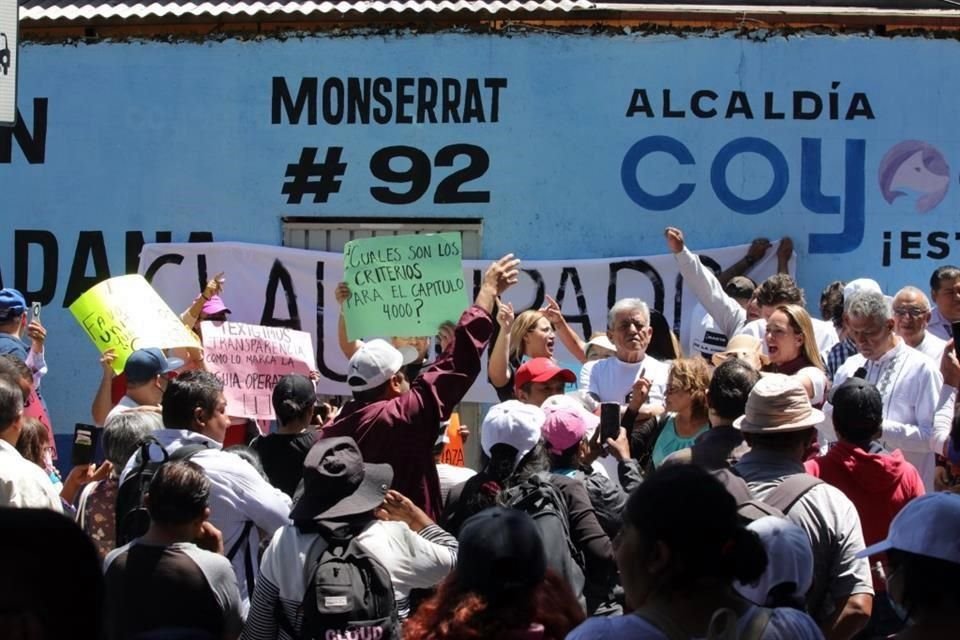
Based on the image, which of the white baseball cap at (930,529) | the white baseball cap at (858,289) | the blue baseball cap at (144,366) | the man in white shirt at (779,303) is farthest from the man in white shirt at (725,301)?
the white baseball cap at (930,529)

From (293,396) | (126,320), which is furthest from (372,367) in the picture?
(126,320)

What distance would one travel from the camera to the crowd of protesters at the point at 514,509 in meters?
3.08

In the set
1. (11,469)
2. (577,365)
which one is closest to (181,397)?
(11,469)

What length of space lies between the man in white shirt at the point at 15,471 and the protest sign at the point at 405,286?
307 centimetres

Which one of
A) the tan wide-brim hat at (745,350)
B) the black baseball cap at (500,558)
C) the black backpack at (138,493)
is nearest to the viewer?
the black baseball cap at (500,558)

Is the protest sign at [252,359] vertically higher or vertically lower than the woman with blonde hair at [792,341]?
lower

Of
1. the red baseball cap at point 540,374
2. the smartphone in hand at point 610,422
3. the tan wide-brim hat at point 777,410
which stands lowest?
the smartphone in hand at point 610,422

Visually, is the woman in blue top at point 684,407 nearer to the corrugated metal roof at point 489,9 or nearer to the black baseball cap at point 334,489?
the black baseball cap at point 334,489

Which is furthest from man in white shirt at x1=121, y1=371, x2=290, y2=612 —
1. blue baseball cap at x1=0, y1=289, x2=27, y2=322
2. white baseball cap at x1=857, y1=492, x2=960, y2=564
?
blue baseball cap at x1=0, y1=289, x2=27, y2=322

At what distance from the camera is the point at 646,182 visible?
373 inches

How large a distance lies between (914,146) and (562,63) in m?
2.38

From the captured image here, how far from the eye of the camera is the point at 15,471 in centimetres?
507

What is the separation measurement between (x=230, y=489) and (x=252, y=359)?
129 inches

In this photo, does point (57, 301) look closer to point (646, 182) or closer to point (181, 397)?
point (646, 182)
